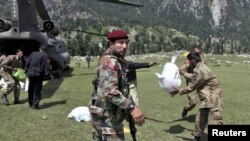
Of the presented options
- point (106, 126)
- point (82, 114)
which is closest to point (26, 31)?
point (82, 114)

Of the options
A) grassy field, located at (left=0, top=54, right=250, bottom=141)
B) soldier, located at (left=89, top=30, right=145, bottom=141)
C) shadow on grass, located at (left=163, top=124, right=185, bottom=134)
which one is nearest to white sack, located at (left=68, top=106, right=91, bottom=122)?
grassy field, located at (left=0, top=54, right=250, bottom=141)

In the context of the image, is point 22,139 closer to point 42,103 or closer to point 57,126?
point 57,126

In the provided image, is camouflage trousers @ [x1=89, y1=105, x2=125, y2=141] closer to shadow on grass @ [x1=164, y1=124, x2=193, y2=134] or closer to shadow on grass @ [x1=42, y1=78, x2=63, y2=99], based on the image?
shadow on grass @ [x1=164, y1=124, x2=193, y2=134]

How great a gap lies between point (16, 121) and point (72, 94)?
19.5 feet

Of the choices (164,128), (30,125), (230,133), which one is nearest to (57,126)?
(30,125)

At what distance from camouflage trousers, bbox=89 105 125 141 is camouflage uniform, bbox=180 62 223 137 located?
3550 millimetres

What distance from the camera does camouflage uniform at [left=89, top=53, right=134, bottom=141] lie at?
577 centimetres

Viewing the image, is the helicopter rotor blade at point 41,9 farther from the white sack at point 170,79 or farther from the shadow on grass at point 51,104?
the white sack at point 170,79

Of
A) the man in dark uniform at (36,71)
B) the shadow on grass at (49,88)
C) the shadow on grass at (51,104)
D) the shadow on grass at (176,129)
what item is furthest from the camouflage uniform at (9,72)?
the shadow on grass at (176,129)

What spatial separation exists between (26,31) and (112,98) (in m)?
17.8

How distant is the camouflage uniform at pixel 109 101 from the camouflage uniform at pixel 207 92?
352cm

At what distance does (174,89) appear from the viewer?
10.2 m

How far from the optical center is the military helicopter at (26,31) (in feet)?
72.7

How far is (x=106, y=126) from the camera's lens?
608cm
